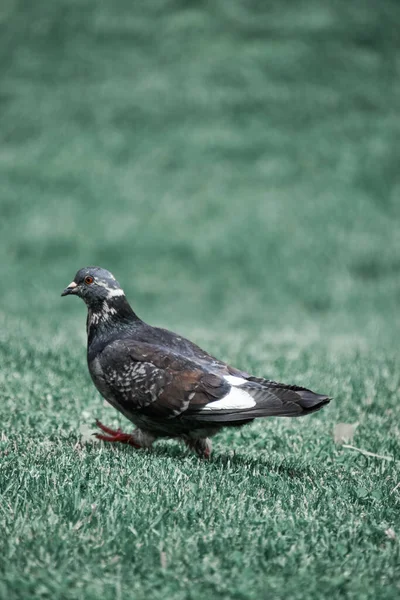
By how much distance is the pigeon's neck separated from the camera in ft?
16.8

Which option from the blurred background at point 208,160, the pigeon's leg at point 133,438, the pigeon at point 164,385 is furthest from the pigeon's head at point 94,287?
the blurred background at point 208,160

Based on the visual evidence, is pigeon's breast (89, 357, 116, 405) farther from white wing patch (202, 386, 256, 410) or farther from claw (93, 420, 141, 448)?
white wing patch (202, 386, 256, 410)

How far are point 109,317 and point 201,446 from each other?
0.97 m

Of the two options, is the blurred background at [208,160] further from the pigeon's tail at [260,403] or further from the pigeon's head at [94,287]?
the pigeon's tail at [260,403]

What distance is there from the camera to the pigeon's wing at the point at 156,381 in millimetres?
4609

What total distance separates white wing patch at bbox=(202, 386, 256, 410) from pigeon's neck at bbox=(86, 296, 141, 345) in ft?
2.87

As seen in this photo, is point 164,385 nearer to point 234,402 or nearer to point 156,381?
point 156,381

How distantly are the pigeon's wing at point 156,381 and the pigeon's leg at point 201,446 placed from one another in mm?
369

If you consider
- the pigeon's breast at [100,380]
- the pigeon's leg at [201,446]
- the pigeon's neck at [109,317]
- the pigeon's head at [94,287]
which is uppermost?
the pigeon's head at [94,287]

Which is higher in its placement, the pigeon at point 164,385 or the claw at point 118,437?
the pigeon at point 164,385

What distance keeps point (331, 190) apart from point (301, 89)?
2887 millimetres

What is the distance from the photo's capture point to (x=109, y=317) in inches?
203

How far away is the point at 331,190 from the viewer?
1619 centimetres

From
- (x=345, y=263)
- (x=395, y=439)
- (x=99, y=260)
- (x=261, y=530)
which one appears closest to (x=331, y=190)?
(x=345, y=263)
